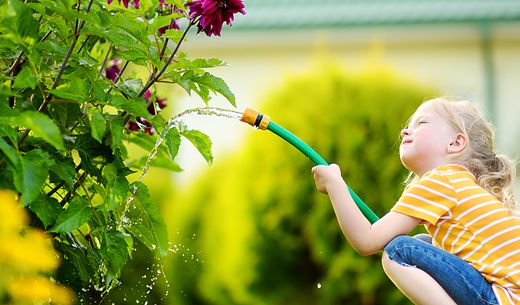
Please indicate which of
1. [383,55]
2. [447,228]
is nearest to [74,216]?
[447,228]

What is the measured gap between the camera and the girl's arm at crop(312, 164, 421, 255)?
218cm

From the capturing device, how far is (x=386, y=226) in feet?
7.21

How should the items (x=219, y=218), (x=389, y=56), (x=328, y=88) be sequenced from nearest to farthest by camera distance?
1. (x=328, y=88)
2. (x=219, y=218)
3. (x=389, y=56)

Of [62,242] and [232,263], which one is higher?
[62,242]

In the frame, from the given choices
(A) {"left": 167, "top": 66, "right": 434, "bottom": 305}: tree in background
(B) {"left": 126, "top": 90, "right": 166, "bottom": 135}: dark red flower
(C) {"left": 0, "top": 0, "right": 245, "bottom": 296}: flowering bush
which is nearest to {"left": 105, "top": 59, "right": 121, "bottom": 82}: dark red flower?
(B) {"left": 126, "top": 90, "right": 166, "bottom": 135}: dark red flower

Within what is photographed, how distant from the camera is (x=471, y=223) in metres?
2.18

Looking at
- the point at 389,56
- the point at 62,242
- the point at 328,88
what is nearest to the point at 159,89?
the point at 62,242

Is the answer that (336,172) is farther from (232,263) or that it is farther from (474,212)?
(232,263)

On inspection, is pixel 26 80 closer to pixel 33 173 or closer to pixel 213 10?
pixel 33 173

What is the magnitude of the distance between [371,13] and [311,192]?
4.51 meters

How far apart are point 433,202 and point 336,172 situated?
0.25m

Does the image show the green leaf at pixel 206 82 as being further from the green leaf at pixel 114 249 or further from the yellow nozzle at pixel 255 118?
the green leaf at pixel 114 249

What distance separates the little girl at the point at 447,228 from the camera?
212 centimetres

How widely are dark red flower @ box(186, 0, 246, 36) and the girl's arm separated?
1.58ft
